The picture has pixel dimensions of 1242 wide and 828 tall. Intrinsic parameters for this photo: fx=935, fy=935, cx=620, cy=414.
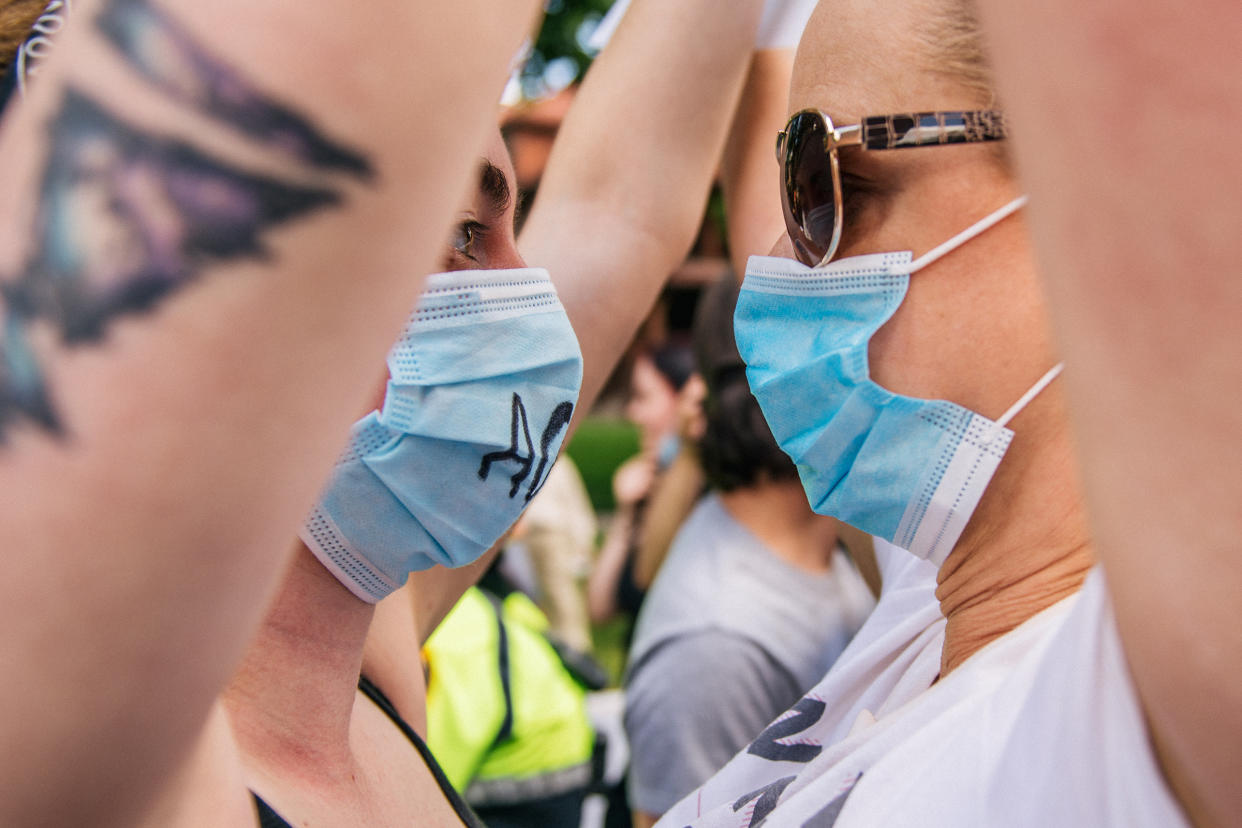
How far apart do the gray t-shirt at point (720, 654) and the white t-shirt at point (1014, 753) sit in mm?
1605

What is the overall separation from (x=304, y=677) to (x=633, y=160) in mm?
1394

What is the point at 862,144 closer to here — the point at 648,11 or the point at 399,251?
the point at 648,11

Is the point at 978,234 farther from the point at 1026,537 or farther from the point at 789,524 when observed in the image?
the point at 789,524

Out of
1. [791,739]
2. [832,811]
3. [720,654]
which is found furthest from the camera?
[720,654]

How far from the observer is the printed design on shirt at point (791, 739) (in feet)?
5.58

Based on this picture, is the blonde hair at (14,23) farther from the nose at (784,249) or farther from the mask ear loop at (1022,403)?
the mask ear loop at (1022,403)

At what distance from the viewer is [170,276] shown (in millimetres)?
534

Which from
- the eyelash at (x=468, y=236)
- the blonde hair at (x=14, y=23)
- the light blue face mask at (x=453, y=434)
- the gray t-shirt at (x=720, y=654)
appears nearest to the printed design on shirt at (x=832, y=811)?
the light blue face mask at (x=453, y=434)

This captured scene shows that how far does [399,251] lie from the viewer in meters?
0.58

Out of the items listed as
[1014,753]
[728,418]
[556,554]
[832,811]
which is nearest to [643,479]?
[556,554]

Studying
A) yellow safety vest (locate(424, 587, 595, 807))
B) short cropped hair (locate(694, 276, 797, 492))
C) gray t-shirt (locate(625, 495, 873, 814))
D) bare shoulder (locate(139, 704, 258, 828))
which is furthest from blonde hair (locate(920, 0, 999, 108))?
yellow safety vest (locate(424, 587, 595, 807))

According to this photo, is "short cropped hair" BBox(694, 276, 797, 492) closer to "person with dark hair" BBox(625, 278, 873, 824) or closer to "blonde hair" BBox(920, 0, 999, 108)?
"person with dark hair" BBox(625, 278, 873, 824)

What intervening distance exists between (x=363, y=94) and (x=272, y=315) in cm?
14

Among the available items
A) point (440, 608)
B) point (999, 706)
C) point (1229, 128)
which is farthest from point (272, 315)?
point (440, 608)
